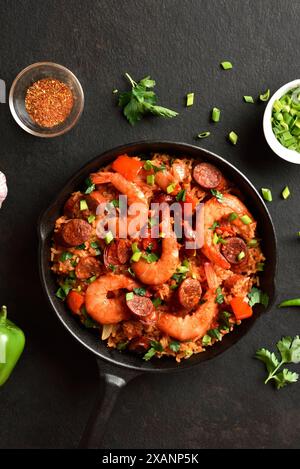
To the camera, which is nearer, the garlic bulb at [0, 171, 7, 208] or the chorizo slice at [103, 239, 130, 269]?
the chorizo slice at [103, 239, 130, 269]

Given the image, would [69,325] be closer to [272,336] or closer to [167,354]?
[167,354]

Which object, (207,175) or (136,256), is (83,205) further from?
(207,175)

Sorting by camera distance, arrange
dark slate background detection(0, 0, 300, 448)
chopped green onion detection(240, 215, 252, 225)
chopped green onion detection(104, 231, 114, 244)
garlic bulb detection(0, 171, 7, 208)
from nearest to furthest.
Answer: chopped green onion detection(104, 231, 114, 244), chopped green onion detection(240, 215, 252, 225), garlic bulb detection(0, 171, 7, 208), dark slate background detection(0, 0, 300, 448)

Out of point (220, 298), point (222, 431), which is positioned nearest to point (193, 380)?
point (222, 431)

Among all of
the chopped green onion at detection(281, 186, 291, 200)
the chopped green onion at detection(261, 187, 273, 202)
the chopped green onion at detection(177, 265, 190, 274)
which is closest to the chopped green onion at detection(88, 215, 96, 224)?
the chopped green onion at detection(177, 265, 190, 274)

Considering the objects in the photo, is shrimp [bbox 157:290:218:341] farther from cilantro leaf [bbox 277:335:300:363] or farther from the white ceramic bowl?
the white ceramic bowl

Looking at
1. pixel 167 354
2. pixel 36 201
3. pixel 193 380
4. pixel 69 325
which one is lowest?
pixel 193 380

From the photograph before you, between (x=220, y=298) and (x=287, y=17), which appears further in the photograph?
(x=287, y=17)
